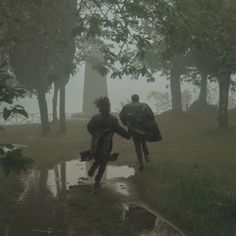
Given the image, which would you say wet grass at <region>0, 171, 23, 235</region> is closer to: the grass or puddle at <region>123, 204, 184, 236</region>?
the grass

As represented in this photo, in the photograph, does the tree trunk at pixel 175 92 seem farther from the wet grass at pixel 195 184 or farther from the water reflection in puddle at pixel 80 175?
the water reflection in puddle at pixel 80 175

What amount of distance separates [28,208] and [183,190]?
10.1 feet

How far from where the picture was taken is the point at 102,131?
33.1 feet

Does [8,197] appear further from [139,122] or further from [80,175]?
[139,122]

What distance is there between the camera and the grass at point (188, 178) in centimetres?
757

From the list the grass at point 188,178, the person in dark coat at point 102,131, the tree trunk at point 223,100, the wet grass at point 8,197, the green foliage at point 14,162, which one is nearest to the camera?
the green foliage at point 14,162

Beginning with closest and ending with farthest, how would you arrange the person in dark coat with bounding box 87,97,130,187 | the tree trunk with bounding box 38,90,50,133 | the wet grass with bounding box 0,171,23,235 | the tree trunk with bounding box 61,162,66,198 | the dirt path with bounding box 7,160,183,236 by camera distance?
1. the dirt path with bounding box 7,160,183,236
2. the wet grass with bounding box 0,171,23,235
3. the tree trunk with bounding box 61,162,66,198
4. the person in dark coat with bounding box 87,97,130,187
5. the tree trunk with bounding box 38,90,50,133

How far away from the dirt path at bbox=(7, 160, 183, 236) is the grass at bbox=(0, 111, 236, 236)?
121mm

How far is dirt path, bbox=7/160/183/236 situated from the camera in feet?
23.3

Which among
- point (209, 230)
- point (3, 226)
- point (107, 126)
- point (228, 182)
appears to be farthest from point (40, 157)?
point (209, 230)

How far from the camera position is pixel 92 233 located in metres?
6.98

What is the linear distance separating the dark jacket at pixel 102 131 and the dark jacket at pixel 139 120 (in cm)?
211

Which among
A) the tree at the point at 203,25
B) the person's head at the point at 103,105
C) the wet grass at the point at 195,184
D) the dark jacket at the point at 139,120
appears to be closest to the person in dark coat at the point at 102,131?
the person's head at the point at 103,105

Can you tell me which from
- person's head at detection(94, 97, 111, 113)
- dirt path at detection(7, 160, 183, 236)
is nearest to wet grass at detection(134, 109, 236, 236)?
dirt path at detection(7, 160, 183, 236)
